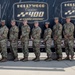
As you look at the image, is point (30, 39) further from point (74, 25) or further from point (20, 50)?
point (74, 25)

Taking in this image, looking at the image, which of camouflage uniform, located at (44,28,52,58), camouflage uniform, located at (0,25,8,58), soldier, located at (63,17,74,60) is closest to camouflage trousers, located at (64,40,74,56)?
soldier, located at (63,17,74,60)

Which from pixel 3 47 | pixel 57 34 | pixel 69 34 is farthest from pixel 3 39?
pixel 69 34

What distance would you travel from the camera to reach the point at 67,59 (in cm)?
865

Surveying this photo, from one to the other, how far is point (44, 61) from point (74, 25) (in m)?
1.73

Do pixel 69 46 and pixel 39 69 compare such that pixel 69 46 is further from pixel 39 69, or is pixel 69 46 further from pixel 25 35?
pixel 39 69

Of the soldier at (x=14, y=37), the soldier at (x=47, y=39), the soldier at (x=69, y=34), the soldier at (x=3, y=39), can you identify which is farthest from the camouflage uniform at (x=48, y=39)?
the soldier at (x=3, y=39)

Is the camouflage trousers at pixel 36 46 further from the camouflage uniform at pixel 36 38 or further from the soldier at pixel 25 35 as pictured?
the soldier at pixel 25 35

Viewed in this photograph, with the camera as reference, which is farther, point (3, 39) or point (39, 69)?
point (3, 39)

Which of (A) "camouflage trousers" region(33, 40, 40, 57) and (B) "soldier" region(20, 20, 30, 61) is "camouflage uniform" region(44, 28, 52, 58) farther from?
(B) "soldier" region(20, 20, 30, 61)

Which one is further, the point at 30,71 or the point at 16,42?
the point at 16,42

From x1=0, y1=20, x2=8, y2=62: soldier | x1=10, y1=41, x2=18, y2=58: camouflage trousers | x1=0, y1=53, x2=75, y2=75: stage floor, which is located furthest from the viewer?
x1=10, y1=41, x2=18, y2=58: camouflage trousers

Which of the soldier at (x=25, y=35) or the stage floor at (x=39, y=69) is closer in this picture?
the stage floor at (x=39, y=69)

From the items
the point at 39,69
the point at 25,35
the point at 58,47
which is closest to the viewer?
the point at 39,69

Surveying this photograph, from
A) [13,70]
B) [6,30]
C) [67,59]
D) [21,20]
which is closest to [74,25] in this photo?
[67,59]
